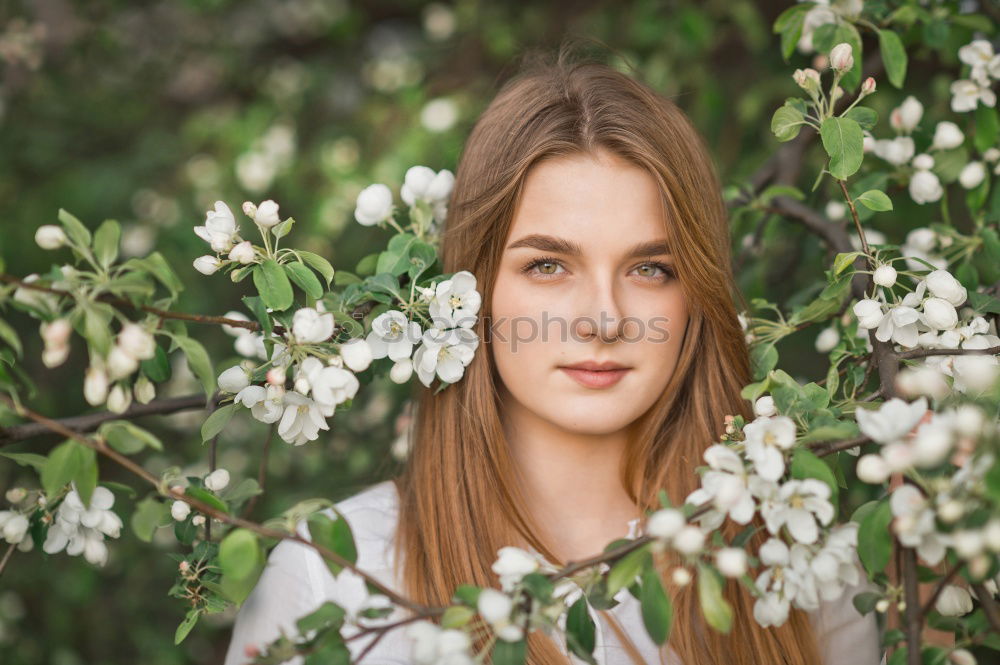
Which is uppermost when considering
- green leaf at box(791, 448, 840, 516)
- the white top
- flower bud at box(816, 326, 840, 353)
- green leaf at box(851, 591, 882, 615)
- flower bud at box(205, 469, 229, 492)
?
flower bud at box(816, 326, 840, 353)

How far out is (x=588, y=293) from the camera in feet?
5.02

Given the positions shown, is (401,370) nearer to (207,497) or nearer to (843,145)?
(207,497)

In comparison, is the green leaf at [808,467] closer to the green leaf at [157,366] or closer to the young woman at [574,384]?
the young woman at [574,384]

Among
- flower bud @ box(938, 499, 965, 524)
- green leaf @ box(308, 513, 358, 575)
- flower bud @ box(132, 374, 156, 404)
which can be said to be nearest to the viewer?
flower bud @ box(938, 499, 965, 524)

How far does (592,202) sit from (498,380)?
1.40ft

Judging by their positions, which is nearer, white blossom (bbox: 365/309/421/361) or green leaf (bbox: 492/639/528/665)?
green leaf (bbox: 492/639/528/665)

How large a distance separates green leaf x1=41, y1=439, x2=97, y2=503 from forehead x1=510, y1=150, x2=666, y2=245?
79cm

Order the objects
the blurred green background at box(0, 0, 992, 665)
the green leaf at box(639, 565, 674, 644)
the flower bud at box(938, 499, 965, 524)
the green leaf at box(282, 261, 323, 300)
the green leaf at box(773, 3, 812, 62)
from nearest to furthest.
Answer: the flower bud at box(938, 499, 965, 524)
the green leaf at box(639, 565, 674, 644)
the green leaf at box(282, 261, 323, 300)
the green leaf at box(773, 3, 812, 62)
the blurred green background at box(0, 0, 992, 665)

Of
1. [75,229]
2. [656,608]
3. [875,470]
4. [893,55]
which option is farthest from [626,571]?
[893,55]

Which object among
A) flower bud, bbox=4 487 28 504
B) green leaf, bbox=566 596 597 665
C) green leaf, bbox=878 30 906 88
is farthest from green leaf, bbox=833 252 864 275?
flower bud, bbox=4 487 28 504

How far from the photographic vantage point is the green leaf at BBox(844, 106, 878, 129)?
135 cm

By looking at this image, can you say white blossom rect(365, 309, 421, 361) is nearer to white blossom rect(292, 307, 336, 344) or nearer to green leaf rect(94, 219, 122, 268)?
white blossom rect(292, 307, 336, 344)

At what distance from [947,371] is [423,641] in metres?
0.81

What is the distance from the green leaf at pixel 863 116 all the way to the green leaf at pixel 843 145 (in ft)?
0.18
